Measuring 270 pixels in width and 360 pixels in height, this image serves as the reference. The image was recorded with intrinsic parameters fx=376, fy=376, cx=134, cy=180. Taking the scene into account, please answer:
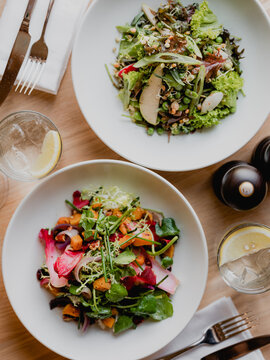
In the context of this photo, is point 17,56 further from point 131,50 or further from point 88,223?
point 88,223

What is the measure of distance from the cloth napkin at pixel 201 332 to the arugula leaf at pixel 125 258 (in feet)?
1.62

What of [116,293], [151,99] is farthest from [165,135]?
[116,293]

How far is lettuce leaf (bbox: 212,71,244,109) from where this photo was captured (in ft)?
5.28

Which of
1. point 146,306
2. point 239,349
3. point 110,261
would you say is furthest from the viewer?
point 239,349

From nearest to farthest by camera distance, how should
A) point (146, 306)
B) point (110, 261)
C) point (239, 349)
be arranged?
point (110, 261), point (146, 306), point (239, 349)

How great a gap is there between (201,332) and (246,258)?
1.33ft

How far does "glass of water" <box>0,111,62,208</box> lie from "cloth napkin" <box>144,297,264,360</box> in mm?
955

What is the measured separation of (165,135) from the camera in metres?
1.68

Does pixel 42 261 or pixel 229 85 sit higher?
pixel 229 85

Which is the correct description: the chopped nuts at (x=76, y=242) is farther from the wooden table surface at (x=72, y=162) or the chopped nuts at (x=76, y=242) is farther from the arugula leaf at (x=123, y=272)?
the wooden table surface at (x=72, y=162)

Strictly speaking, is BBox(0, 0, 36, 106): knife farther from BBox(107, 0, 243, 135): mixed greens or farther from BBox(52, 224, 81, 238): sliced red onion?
BBox(52, 224, 81, 238): sliced red onion

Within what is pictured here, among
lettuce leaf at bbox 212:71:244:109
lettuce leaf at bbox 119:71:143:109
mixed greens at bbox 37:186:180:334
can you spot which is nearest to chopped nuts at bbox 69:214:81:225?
mixed greens at bbox 37:186:180:334

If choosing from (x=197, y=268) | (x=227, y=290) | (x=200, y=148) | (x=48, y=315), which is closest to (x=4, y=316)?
(x=48, y=315)

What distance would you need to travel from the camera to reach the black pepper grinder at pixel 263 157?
63.7 inches
